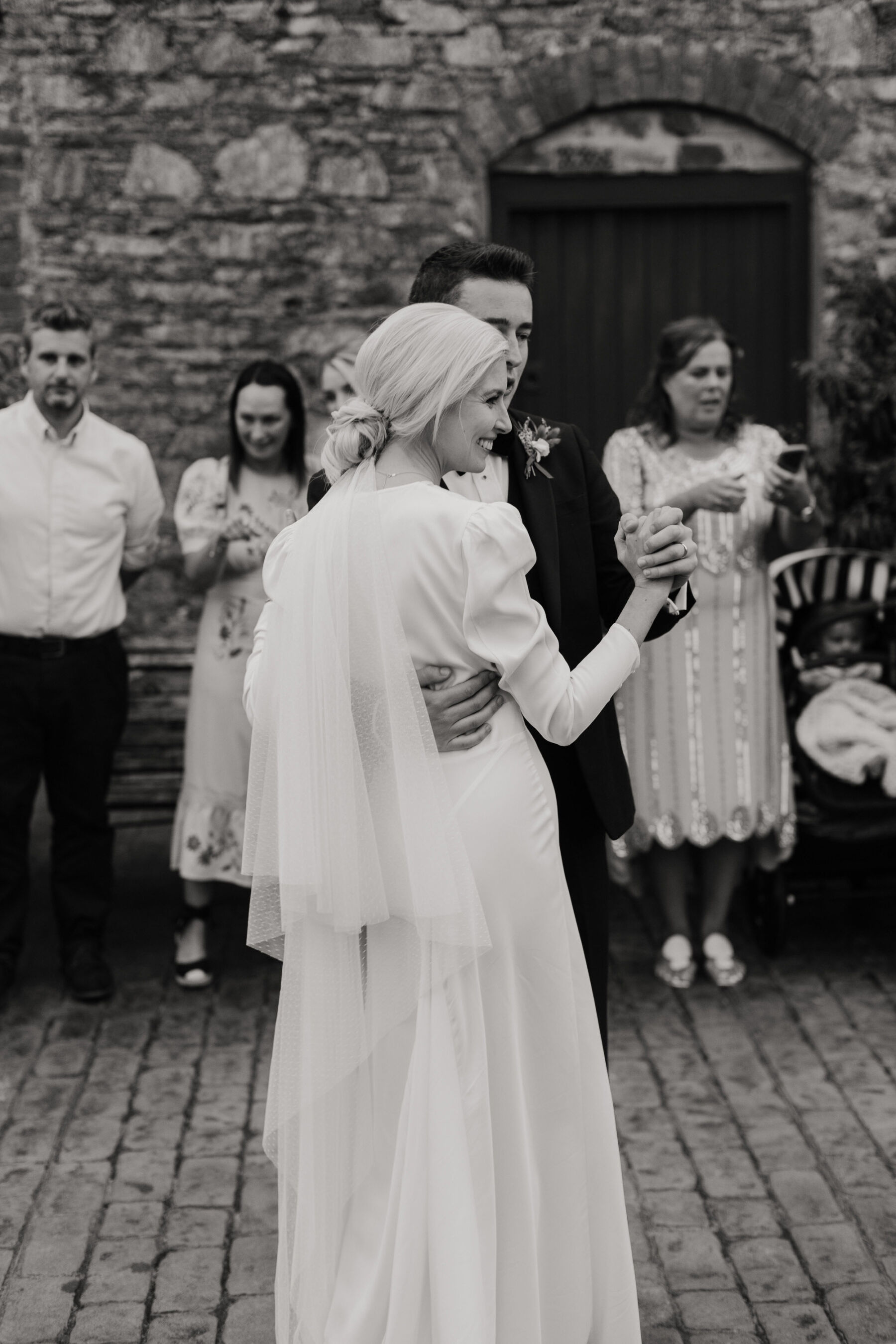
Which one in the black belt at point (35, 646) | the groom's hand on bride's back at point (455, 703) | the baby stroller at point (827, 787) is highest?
the groom's hand on bride's back at point (455, 703)

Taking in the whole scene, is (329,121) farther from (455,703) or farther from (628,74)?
(455,703)

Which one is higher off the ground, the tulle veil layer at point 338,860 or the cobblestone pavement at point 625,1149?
the tulle veil layer at point 338,860

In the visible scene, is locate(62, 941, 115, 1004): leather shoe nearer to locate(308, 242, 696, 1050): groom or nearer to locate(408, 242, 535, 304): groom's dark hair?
locate(308, 242, 696, 1050): groom

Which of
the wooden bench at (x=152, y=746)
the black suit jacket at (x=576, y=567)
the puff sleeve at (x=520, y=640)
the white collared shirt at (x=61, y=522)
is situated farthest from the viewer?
the wooden bench at (x=152, y=746)

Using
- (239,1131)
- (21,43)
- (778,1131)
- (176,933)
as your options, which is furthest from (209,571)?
(21,43)

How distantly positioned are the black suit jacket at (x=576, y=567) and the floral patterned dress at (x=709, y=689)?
218 centimetres

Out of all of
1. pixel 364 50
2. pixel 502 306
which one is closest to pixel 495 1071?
pixel 502 306

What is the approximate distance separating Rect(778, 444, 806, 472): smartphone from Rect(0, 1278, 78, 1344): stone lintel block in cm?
302

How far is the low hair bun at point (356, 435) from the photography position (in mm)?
2586

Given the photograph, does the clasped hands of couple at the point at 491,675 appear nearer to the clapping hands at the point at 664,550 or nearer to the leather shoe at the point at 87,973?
the clapping hands at the point at 664,550


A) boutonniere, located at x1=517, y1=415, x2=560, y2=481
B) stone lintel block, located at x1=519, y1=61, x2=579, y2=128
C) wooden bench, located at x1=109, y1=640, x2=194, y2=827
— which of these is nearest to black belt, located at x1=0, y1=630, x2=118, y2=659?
wooden bench, located at x1=109, y1=640, x2=194, y2=827

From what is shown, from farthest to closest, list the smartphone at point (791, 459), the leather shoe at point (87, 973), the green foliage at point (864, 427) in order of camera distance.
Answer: the green foliage at point (864, 427)
the leather shoe at point (87, 973)
the smartphone at point (791, 459)

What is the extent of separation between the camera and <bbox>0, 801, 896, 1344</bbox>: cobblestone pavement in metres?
3.37

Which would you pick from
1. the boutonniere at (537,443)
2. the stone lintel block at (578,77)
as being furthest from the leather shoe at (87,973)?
the stone lintel block at (578,77)
